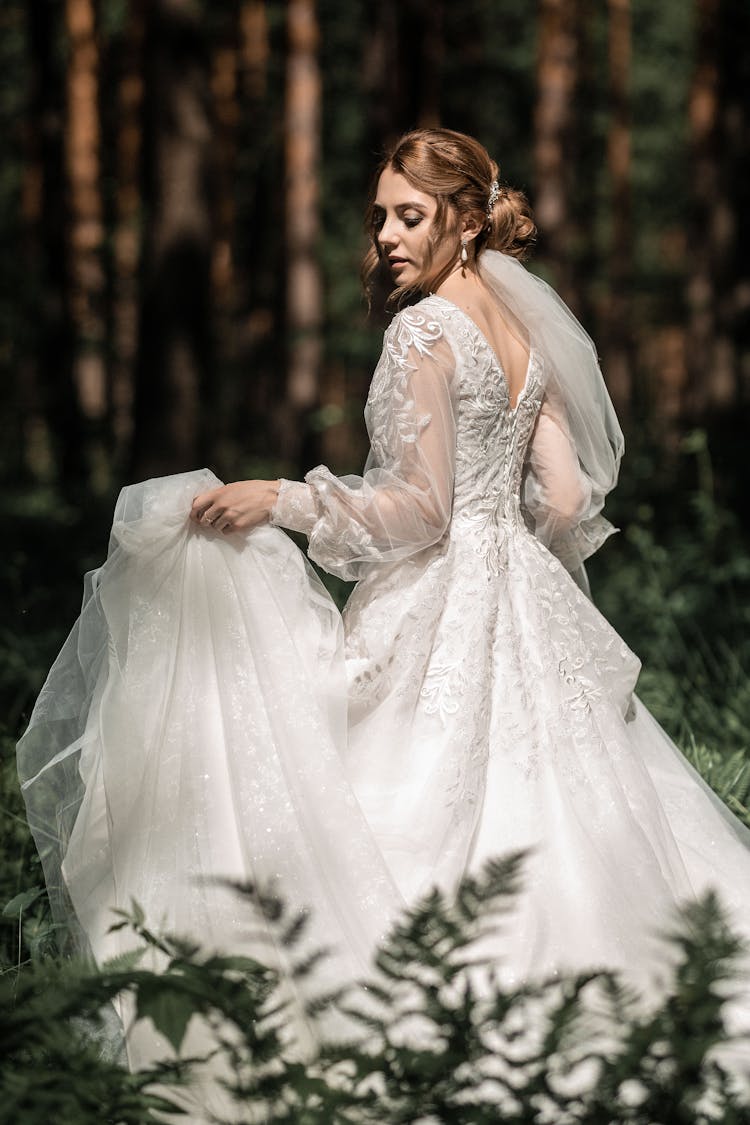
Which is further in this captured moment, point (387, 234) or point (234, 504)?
point (387, 234)

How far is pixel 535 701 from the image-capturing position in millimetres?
3252

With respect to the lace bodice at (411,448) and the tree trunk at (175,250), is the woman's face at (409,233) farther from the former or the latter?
the tree trunk at (175,250)

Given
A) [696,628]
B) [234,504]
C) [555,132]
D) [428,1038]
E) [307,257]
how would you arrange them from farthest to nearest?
1. [307,257]
2. [555,132]
3. [696,628]
4. [234,504]
5. [428,1038]

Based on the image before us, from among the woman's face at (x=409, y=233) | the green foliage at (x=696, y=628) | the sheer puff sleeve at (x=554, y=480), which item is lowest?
the green foliage at (x=696, y=628)

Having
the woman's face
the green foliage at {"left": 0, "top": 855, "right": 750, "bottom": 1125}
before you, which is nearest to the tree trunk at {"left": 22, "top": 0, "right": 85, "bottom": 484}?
the woman's face

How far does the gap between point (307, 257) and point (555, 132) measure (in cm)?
329

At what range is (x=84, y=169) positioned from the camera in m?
17.0

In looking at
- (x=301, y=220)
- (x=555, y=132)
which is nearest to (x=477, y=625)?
(x=555, y=132)

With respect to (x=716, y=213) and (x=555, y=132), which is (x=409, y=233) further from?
(x=555, y=132)

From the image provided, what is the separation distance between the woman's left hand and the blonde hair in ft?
2.25

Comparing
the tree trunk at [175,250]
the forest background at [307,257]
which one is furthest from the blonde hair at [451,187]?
the tree trunk at [175,250]

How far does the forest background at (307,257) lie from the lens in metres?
6.59

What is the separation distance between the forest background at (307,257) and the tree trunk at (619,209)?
2.2 inches

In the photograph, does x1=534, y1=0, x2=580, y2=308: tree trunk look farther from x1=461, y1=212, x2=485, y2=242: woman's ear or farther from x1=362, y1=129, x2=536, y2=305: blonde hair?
x1=461, y1=212, x2=485, y2=242: woman's ear
